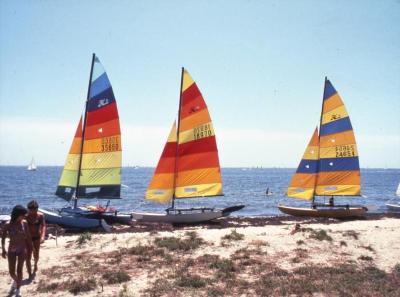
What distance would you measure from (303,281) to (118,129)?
17.5 metres

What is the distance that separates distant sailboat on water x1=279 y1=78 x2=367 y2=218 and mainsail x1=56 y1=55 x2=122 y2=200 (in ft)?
52.8

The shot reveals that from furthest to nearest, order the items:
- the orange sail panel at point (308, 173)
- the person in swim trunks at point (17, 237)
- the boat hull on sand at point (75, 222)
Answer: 1. the orange sail panel at point (308, 173)
2. the boat hull on sand at point (75, 222)
3. the person in swim trunks at point (17, 237)

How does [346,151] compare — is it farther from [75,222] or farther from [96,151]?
[75,222]

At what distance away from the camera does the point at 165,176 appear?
26828 millimetres

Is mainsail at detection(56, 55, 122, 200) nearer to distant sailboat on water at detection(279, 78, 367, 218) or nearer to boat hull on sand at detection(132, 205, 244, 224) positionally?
boat hull on sand at detection(132, 205, 244, 224)

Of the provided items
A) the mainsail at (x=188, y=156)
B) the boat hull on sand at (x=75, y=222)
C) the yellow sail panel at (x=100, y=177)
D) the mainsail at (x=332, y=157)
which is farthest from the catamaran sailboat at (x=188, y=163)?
the mainsail at (x=332, y=157)

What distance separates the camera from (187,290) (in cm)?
1122

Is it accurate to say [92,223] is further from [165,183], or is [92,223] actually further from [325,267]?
[325,267]

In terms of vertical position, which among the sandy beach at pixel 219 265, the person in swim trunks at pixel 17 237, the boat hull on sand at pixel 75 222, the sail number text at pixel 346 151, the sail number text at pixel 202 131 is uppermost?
the sail number text at pixel 202 131

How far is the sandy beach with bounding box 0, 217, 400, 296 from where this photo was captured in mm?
11305

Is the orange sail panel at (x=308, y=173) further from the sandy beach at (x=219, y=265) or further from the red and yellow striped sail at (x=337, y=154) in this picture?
the sandy beach at (x=219, y=265)

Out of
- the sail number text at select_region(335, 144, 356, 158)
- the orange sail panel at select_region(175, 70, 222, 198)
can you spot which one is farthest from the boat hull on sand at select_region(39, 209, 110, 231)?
the sail number text at select_region(335, 144, 356, 158)

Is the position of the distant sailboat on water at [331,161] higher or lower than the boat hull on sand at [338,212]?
higher

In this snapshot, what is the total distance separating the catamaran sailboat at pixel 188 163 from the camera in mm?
26750
